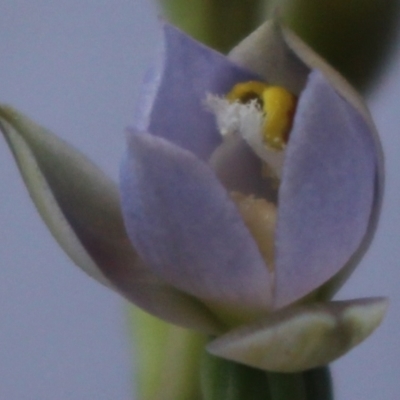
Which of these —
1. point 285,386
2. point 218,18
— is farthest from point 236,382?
point 218,18

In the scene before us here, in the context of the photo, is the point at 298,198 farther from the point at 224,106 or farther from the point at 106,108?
the point at 106,108

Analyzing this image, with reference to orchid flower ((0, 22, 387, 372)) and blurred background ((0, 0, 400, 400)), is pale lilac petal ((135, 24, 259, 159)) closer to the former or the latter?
orchid flower ((0, 22, 387, 372))

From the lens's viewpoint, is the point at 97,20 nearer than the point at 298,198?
No

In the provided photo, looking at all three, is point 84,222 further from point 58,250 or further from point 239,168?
point 58,250

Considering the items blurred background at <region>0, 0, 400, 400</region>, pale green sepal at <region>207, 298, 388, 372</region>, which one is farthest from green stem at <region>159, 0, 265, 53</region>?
pale green sepal at <region>207, 298, 388, 372</region>

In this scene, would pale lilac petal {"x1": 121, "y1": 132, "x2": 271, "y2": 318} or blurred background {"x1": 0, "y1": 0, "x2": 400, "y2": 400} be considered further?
blurred background {"x1": 0, "y1": 0, "x2": 400, "y2": 400}

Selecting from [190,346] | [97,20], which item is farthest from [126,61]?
[190,346]
